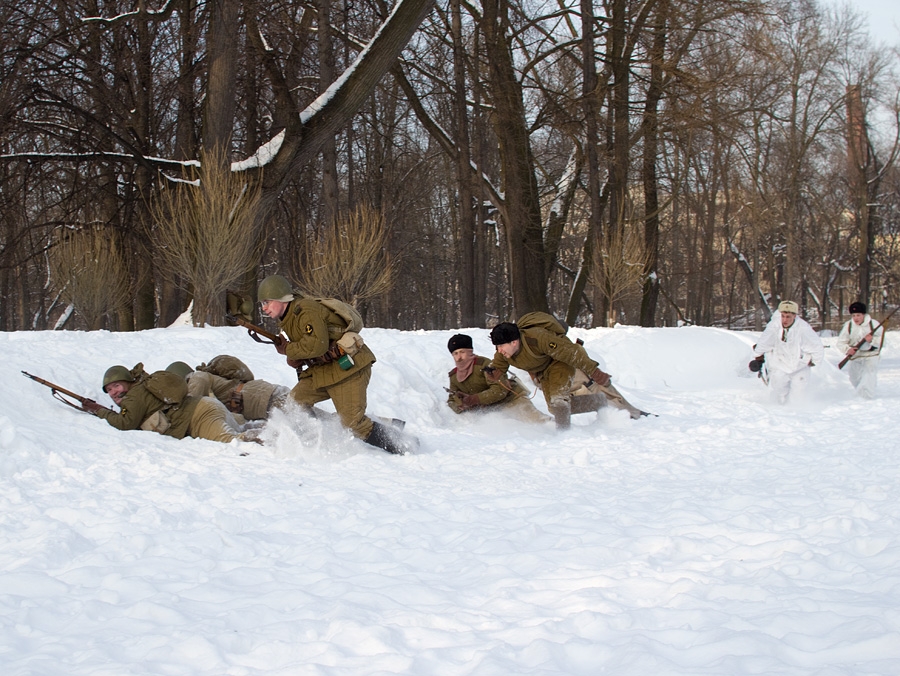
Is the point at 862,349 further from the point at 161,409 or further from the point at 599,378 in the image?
the point at 161,409

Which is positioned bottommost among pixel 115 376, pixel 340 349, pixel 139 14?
pixel 115 376

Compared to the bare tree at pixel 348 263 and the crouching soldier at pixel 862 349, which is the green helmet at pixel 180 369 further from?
the crouching soldier at pixel 862 349

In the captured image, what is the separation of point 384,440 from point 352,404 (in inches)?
15.9

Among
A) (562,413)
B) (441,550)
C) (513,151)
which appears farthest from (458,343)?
(513,151)

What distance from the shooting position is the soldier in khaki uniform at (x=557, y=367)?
8.14m

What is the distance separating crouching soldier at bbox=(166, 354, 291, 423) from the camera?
7867 millimetres

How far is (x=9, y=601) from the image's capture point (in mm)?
3279

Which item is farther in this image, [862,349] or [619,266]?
[619,266]

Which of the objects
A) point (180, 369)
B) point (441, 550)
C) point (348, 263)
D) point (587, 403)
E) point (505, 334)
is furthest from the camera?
point (348, 263)

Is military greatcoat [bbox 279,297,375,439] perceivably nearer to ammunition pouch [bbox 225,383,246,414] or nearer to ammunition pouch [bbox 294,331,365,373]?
ammunition pouch [bbox 294,331,365,373]

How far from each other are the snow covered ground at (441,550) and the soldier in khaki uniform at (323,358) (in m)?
0.20

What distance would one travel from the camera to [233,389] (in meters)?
8.27

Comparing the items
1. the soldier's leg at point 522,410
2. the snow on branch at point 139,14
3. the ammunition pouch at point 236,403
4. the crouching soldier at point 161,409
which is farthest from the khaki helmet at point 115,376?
the snow on branch at point 139,14

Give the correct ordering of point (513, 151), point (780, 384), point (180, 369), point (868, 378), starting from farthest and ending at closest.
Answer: point (513, 151) → point (868, 378) → point (780, 384) → point (180, 369)
